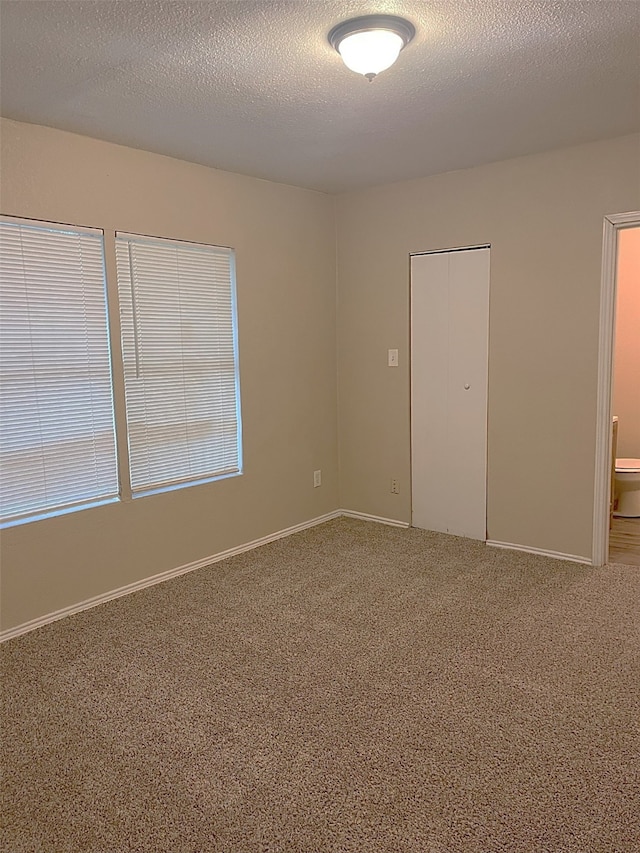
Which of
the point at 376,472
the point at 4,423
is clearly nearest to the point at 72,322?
the point at 4,423

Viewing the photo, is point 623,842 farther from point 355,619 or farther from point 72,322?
point 72,322

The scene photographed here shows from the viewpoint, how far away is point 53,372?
3100 mm

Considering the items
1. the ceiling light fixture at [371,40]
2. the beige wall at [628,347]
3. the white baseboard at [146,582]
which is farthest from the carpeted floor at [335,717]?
the ceiling light fixture at [371,40]

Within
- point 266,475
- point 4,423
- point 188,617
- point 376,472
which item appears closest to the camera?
point 4,423

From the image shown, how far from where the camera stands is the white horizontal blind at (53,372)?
2945 millimetres

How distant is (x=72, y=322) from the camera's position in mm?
3164

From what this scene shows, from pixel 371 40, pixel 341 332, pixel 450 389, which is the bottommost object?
pixel 450 389

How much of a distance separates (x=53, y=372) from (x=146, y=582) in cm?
129

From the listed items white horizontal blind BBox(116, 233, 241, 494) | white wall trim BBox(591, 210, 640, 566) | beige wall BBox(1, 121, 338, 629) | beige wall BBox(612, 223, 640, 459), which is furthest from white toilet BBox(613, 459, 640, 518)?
white horizontal blind BBox(116, 233, 241, 494)

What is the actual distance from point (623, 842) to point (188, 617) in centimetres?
209

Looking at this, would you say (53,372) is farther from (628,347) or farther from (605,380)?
(628,347)

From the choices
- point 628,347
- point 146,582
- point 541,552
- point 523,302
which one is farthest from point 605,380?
point 146,582

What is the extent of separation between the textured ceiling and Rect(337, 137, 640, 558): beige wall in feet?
0.95

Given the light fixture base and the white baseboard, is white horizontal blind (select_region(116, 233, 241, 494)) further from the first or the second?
the light fixture base
